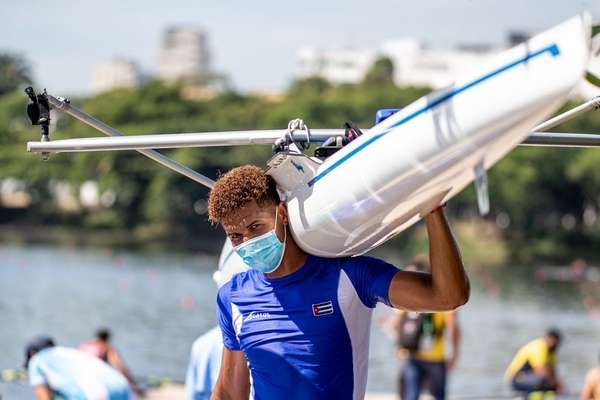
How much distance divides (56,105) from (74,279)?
153 ft

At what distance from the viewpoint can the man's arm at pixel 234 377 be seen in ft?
15.3

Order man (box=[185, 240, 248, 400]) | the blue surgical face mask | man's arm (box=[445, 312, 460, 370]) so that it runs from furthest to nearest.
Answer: man's arm (box=[445, 312, 460, 370])
man (box=[185, 240, 248, 400])
the blue surgical face mask

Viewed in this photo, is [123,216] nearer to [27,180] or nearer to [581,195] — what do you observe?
[27,180]

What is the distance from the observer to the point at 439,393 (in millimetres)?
12953

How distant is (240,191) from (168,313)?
3536 cm

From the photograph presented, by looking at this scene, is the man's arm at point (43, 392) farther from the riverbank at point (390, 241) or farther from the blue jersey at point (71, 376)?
the riverbank at point (390, 241)

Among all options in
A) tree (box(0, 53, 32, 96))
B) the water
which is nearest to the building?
tree (box(0, 53, 32, 96))

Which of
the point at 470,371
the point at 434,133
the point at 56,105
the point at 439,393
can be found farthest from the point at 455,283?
the point at 470,371

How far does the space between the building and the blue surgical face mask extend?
149052 mm

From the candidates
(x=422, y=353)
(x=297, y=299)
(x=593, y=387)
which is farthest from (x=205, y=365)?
(x=422, y=353)

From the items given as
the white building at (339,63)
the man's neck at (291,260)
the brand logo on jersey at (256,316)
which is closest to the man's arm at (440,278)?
the man's neck at (291,260)

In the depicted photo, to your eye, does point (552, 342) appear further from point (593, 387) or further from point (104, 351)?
point (104, 351)

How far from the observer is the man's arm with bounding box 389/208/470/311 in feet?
12.8

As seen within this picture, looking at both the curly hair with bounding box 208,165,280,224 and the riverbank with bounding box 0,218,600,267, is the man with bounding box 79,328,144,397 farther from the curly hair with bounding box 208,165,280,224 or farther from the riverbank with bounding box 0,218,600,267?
the riverbank with bounding box 0,218,600,267
